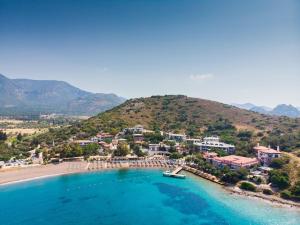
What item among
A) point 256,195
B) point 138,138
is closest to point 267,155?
point 256,195

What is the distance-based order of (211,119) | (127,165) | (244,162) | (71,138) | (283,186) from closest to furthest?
(283,186) → (244,162) → (127,165) → (71,138) → (211,119)

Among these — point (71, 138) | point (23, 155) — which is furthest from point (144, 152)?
point (23, 155)

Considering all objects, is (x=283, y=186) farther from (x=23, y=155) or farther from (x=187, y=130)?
(x=23, y=155)

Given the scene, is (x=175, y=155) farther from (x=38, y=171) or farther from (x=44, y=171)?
(x=38, y=171)

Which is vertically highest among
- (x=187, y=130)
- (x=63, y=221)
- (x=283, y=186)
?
(x=187, y=130)

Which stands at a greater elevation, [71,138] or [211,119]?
[211,119]

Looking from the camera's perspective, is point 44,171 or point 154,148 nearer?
point 44,171

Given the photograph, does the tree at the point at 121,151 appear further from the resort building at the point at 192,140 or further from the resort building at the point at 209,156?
the resort building at the point at 209,156

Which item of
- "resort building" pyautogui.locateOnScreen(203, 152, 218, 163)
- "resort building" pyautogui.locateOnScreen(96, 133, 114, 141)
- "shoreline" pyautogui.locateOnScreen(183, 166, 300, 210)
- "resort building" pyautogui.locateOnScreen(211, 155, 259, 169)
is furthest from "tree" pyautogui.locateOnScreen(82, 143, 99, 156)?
"resort building" pyautogui.locateOnScreen(211, 155, 259, 169)
